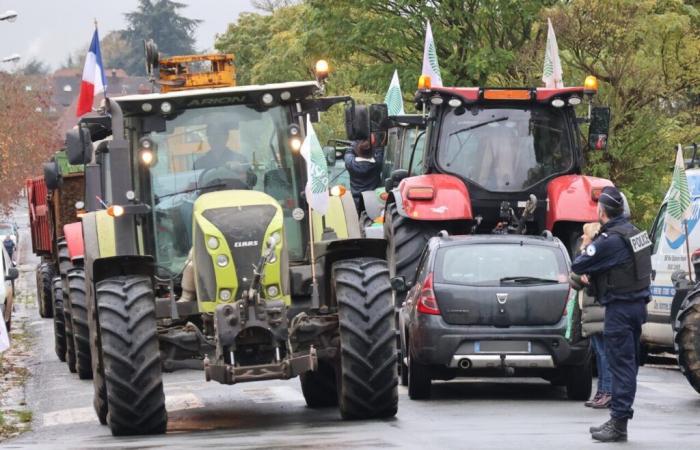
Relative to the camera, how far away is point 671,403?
16094 millimetres

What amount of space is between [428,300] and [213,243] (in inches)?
126

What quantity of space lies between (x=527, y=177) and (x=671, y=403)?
4.58 meters

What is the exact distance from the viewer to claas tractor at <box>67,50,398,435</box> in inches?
526

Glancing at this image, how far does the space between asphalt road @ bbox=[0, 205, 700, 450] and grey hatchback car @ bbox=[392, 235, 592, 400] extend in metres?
0.31

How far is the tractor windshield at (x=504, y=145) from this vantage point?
2005 cm

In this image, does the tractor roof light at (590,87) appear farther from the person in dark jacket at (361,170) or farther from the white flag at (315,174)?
the white flag at (315,174)

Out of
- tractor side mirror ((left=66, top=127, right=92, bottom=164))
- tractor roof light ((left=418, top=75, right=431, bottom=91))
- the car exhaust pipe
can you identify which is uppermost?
tractor roof light ((left=418, top=75, right=431, bottom=91))

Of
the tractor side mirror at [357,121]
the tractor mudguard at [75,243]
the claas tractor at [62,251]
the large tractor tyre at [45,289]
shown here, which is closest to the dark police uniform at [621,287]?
the tractor side mirror at [357,121]

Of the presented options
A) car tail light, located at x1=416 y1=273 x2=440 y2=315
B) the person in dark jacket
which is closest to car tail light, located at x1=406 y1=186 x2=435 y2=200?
car tail light, located at x1=416 y1=273 x2=440 y2=315

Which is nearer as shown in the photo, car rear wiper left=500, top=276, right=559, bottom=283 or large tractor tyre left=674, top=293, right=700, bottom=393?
large tractor tyre left=674, top=293, right=700, bottom=393

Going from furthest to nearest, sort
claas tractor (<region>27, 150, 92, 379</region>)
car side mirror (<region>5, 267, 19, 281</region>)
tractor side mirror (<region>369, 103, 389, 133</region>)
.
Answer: car side mirror (<region>5, 267, 19, 281</region>) < claas tractor (<region>27, 150, 92, 379</region>) < tractor side mirror (<region>369, 103, 389, 133</region>)

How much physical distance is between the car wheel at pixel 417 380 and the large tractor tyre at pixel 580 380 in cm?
129

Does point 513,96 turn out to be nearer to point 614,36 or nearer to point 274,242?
point 274,242

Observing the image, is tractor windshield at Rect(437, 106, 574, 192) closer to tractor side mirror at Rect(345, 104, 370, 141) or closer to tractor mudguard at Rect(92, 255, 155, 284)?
tractor side mirror at Rect(345, 104, 370, 141)
